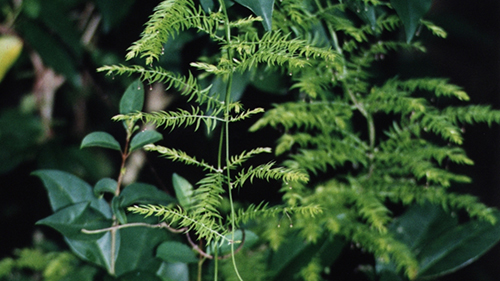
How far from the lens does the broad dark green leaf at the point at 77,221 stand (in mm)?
614

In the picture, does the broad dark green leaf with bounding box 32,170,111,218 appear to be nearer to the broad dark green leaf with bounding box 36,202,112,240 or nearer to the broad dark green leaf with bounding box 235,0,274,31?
the broad dark green leaf with bounding box 36,202,112,240

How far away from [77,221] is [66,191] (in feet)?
0.27

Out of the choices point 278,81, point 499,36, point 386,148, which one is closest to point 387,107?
point 386,148

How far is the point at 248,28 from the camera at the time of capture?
622 millimetres

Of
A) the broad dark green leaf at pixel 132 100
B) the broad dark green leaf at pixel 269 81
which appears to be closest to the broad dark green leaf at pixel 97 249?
the broad dark green leaf at pixel 132 100

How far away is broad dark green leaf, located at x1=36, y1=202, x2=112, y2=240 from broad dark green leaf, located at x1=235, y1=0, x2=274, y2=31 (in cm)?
38

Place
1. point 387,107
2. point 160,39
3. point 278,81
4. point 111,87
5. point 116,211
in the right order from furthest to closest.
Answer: point 111,87
point 278,81
point 387,107
point 116,211
point 160,39

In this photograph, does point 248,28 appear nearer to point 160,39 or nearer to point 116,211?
point 160,39

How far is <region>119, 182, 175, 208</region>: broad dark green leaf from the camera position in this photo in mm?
627

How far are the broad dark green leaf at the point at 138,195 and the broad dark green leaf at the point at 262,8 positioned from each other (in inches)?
12.2

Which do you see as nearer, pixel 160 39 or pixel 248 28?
pixel 160 39

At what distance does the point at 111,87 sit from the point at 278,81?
0.72 m

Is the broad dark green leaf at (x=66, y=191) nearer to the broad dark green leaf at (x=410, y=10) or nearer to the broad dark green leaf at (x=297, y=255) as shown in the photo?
the broad dark green leaf at (x=297, y=255)

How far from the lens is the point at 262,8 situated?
489mm
